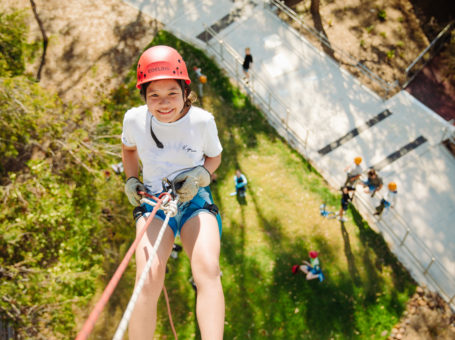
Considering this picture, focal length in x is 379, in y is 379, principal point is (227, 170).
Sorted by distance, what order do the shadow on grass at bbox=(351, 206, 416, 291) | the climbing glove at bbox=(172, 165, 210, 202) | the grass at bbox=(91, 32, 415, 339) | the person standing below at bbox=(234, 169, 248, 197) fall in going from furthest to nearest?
1. the person standing below at bbox=(234, 169, 248, 197)
2. the shadow on grass at bbox=(351, 206, 416, 291)
3. the grass at bbox=(91, 32, 415, 339)
4. the climbing glove at bbox=(172, 165, 210, 202)

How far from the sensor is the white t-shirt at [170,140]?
425 cm

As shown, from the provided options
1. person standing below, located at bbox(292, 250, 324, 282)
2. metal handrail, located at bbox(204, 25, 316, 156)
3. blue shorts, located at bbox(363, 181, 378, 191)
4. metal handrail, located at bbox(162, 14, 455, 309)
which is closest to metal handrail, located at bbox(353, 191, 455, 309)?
metal handrail, located at bbox(162, 14, 455, 309)

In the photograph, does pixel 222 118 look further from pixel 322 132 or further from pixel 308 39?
pixel 308 39

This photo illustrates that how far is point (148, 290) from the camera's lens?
3.77 metres

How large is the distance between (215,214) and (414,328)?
271 inches

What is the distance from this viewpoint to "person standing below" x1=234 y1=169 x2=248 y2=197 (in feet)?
33.5

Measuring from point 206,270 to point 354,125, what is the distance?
9070 mm

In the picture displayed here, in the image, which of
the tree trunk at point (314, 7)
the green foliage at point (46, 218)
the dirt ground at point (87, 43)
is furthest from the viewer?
the tree trunk at point (314, 7)

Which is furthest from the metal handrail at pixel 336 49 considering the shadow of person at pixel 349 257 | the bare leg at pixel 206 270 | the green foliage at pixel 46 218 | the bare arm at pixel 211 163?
the bare leg at pixel 206 270

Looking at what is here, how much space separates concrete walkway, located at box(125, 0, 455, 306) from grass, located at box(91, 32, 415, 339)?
0.66m

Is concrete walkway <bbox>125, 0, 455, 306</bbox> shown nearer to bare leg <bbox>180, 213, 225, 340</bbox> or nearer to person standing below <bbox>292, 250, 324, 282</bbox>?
person standing below <bbox>292, 250, 324, 282</bbox>

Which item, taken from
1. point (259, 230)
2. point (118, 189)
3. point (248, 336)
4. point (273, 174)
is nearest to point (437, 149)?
point (273, 174)

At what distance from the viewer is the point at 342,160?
11070 mm

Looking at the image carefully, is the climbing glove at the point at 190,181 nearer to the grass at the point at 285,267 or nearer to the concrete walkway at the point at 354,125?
the grass at the point at 285,267
